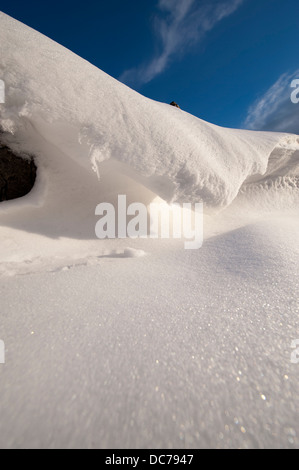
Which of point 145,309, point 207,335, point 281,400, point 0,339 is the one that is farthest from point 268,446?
point 0,339

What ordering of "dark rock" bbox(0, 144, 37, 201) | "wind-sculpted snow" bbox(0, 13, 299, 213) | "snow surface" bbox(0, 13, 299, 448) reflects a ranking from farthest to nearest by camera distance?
1. "dark rock" bbox(0, 144, 37, 201)
2. "wind-sculpted snow" bbox(0, 13, 299, 213)
3. "snow surface" bbox(0, 13, 299, 448)

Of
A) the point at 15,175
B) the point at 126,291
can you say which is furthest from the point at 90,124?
the point at 126,291

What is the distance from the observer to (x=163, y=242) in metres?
1.22

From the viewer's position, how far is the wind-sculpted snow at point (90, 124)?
996 millimetres

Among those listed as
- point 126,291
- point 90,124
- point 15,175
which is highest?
point 90,124

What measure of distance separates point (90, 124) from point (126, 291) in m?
0.92

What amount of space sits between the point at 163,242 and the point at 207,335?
794mm

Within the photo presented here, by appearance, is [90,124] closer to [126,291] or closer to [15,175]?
[15,175]

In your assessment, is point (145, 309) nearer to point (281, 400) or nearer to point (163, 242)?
point (281, 400)

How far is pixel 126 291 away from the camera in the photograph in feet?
2.19

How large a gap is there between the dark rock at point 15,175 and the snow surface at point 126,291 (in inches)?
2.7

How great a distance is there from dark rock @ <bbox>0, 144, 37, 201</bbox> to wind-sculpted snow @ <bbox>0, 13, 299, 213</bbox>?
0.22ft

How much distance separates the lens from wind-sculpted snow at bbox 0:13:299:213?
996 mm
